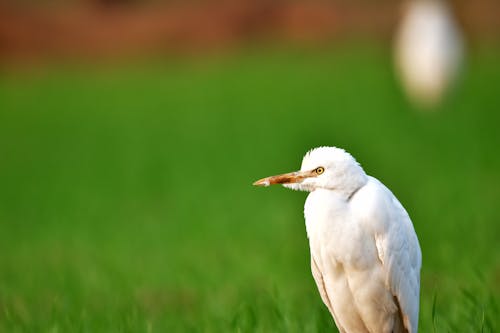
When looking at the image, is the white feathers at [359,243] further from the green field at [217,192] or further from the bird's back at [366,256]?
the green field at [217,192]

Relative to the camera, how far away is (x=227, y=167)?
11344mm

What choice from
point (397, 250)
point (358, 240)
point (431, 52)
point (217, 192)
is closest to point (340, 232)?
point (358, 240)

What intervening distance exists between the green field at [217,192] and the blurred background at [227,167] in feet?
0.09

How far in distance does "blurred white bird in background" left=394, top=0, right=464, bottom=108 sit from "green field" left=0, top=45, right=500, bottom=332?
44cm

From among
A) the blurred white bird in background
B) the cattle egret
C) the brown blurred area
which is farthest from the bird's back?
the brown blurred area

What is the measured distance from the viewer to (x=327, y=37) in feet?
87.7

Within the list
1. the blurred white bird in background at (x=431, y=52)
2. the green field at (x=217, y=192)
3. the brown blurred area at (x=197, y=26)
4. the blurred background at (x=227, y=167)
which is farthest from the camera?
the brown blurred area at (x=197, y=26)

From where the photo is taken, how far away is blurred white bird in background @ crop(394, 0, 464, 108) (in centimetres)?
1398

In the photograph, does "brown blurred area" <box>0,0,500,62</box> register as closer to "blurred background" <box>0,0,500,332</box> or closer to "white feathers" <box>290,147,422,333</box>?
"blurred background" <box>0,0,500,332</box>

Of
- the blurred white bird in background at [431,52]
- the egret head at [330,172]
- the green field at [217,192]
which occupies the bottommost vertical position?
the green field at [217,192]

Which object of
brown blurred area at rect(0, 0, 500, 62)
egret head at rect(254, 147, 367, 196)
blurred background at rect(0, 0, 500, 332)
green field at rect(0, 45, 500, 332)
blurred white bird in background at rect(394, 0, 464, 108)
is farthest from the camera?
brown blurred area at rect(0, 0, 500, 62)

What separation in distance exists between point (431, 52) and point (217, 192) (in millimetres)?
5620

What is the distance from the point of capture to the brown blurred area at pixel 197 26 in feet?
90.4

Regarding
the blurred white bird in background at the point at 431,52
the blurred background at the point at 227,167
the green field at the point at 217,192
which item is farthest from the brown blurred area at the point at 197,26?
the blurred white bird in background at the point at 431,52
